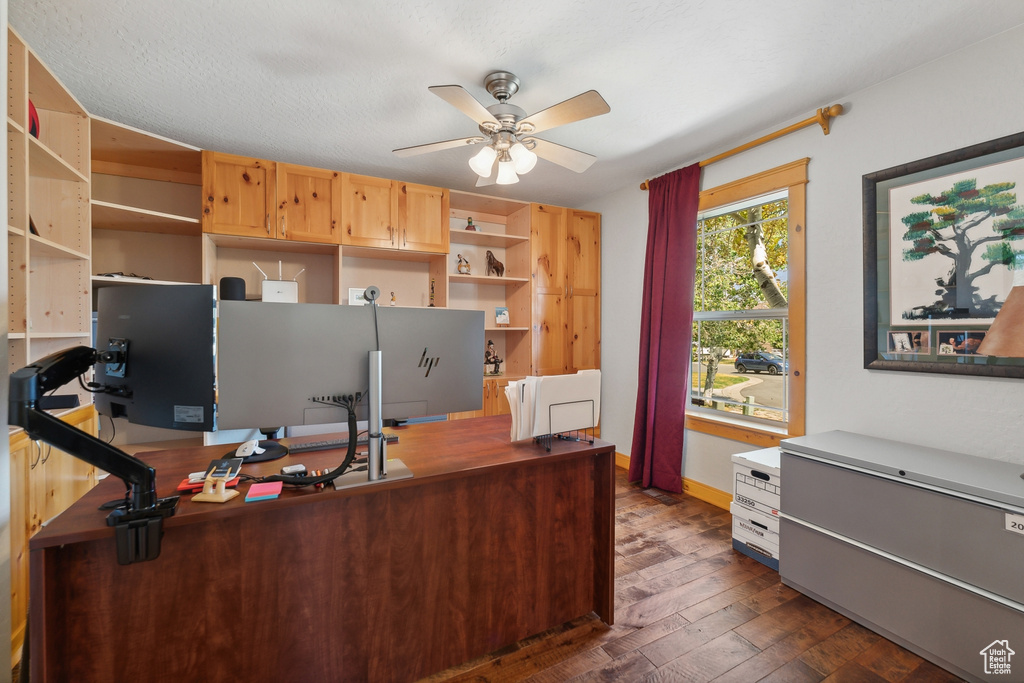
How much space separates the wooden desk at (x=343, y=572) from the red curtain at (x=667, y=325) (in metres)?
1.74

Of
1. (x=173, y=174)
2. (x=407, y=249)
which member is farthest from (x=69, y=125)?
(x=407, y=249)

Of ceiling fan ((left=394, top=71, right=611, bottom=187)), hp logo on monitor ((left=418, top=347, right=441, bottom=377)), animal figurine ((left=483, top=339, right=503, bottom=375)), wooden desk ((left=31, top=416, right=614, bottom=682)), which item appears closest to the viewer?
wooden desk ((left=31, top=416, right=614, bottom=682))

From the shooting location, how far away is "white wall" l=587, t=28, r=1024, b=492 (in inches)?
75.4

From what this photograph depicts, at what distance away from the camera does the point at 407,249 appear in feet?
11.4

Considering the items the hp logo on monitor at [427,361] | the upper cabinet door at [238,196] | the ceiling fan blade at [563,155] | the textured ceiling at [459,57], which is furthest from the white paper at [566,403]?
the upper cabinet door at [238,196]

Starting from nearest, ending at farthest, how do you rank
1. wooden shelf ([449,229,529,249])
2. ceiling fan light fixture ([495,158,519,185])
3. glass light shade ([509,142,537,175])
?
1. glass light shade ([509,142,537,175])
2. ceiling fan light fixture ([495,158,519,185])
3. wooden shelf ([449,229,529,249])

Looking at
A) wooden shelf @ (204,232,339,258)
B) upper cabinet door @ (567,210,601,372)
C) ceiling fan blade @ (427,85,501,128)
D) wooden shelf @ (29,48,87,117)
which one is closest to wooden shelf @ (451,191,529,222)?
upper cabinet door @ (567,210,601,372)

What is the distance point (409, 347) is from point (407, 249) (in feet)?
7.32

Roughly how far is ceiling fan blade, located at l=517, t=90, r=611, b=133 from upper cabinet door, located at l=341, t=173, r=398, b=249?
1.68 m

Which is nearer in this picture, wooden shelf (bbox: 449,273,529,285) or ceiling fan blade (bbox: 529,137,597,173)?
ceiling fan blade (bbox: 529,137,597,173)

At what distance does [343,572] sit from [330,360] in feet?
2.35

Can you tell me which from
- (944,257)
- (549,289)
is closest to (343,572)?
(944,257)

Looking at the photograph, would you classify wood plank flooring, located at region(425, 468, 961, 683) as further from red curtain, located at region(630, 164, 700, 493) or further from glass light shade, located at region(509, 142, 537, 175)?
glass light shade, located at region(509, 142, 537, 175)

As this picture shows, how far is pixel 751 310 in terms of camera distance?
3082 millimetres
